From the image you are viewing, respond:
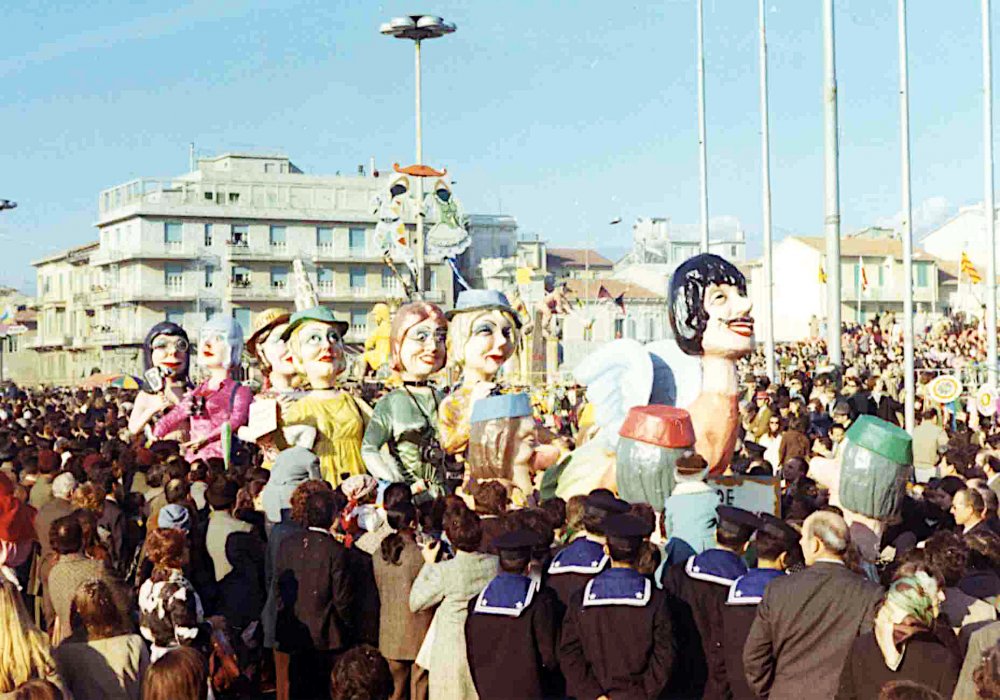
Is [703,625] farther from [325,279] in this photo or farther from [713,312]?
[325,279]

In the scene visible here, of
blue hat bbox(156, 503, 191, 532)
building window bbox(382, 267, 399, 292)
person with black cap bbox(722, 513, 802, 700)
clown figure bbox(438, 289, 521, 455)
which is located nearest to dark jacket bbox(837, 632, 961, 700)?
person with black cap bbox(722, 513, 802, 700)

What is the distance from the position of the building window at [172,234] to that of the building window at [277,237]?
4.00 m

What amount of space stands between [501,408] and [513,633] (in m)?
4.61

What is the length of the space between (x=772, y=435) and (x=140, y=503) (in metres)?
7.65

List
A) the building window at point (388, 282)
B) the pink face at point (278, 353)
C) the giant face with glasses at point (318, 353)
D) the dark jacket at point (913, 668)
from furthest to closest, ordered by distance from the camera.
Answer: the building window at point (388, 282) < the pink face at point (278, 353) < the giant face with glasses at point (318, 353) < the dark jacket at point (913, 668)

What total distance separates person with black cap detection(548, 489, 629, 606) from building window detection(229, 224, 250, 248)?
5716 cm

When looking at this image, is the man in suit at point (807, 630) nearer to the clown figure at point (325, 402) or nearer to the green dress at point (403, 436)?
the green dress at point (403, 436)

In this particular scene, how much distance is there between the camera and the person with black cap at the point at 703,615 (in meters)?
6.25

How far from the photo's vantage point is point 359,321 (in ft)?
210

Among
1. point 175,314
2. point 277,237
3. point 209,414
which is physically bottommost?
point 209,414

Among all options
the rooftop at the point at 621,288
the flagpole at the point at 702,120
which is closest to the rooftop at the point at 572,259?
the rooftop at the point at 621,288

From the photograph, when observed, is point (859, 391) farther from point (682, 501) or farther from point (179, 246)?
point (179, 246)

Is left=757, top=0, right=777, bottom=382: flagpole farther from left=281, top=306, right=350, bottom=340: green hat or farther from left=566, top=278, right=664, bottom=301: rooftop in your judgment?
left=566, top=278, right=664, bottom=301: rooftop

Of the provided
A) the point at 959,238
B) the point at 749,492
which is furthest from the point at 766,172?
the point at 959,238
